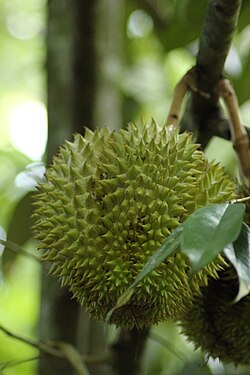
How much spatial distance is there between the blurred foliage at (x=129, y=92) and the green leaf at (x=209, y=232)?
0.51 m

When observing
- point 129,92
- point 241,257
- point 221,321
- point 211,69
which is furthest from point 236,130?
point 129,92

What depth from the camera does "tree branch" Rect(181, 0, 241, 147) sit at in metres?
1.10

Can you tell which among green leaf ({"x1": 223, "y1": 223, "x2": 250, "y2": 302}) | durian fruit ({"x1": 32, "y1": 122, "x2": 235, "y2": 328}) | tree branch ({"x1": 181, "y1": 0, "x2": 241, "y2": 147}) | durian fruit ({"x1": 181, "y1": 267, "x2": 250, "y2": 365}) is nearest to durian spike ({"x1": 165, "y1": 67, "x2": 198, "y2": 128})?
tree branch ({"x1": 181, "y1": 0, "x2": 241, "y2": 147})

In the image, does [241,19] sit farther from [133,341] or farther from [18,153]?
[18,153]

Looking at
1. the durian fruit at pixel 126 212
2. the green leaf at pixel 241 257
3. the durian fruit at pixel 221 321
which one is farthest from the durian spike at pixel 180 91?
the green leaf at pixel 241 257

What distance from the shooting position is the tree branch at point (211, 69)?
110 centimetres

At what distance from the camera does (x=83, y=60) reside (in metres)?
1.46

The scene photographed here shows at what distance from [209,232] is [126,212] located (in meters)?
0.24

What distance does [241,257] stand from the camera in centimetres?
76

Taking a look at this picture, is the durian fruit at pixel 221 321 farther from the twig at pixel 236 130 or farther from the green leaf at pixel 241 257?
the green leaf at pixel 241 257

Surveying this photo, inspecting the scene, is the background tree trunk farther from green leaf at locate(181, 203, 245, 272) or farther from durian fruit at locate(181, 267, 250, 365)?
green leaf at locate(181, 203, 245, 272)

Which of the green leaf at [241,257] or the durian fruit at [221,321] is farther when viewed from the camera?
the durian fruit at [221,321]

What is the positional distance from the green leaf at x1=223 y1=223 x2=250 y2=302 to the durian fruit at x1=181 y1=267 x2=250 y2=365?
31 centimetres

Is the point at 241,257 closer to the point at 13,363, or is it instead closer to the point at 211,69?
the point at 211,69
